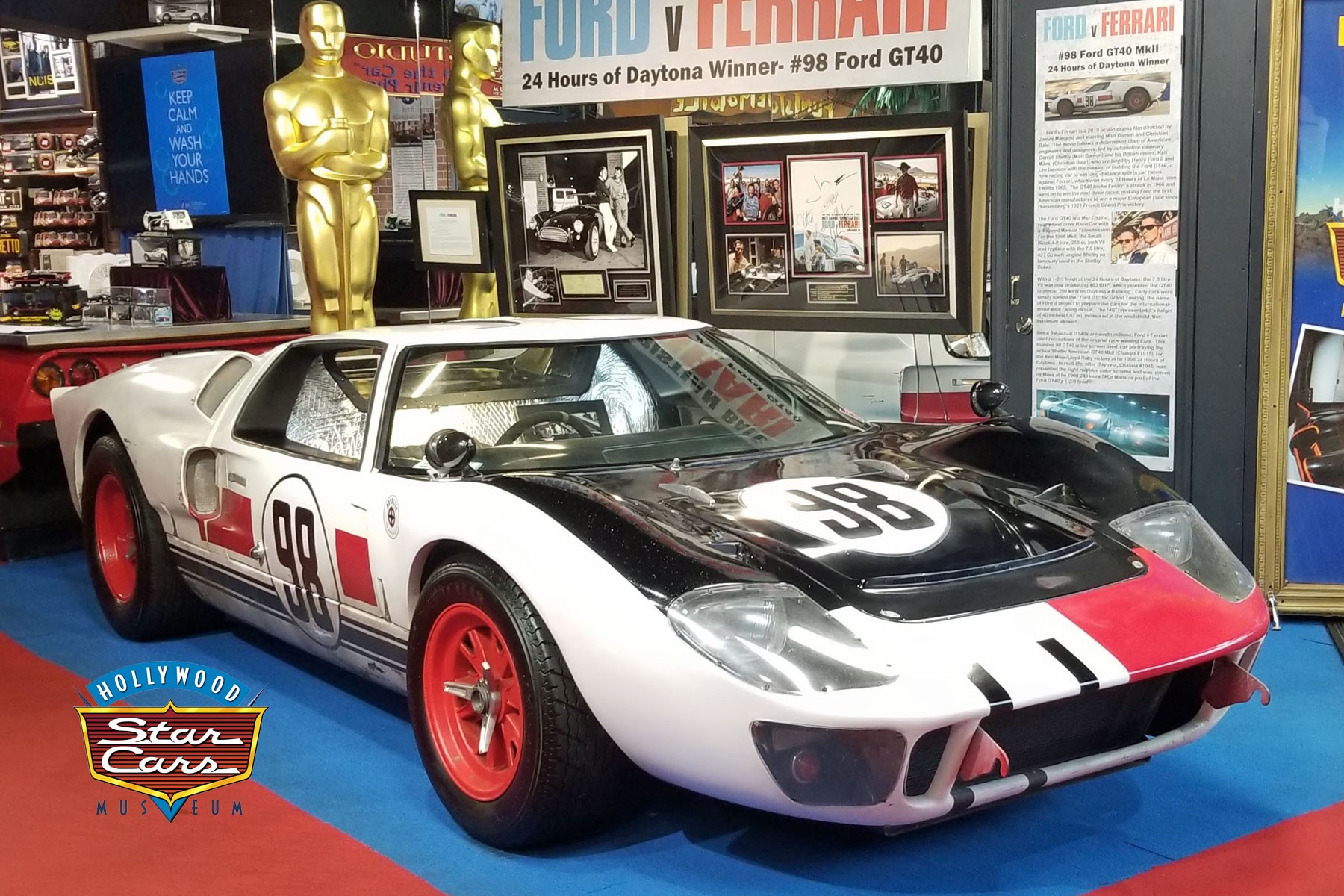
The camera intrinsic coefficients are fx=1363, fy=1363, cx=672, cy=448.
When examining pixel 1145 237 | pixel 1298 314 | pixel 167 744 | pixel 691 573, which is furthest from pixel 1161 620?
pixel 1145 237

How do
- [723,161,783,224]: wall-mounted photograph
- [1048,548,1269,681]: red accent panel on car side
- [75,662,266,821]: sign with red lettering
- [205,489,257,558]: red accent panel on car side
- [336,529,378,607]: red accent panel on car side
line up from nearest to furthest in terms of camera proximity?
1. [1048,548,1269,681]: red accent panel on car side
2. [75,662,266,821]: sign with red lettering
3. [336,529,378,607]: red accent panel on car side
4. [205,489,257,558]: red accent panel on car side
5. [723,161,783,224]: wall-mounted photograph

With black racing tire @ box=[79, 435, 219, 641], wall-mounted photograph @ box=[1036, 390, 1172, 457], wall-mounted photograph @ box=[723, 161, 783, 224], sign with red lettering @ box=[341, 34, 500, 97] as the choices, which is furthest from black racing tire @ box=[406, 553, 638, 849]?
sign with red lettering @ box=[341, 34, 500, 97]

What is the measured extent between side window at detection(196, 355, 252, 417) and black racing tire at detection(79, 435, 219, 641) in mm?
366

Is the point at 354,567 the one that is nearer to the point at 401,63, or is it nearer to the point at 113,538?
the point at 113,538

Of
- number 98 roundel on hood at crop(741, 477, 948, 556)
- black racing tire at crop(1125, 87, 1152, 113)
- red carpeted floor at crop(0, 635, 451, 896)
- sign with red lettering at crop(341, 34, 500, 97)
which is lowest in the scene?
red carpeted floor at crop(0, 635, 451, 896)

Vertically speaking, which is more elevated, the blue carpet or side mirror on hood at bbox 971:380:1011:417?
side mirror on hood at bbox 971:380:1011:417

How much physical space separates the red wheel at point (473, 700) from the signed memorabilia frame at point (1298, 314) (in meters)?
2.99

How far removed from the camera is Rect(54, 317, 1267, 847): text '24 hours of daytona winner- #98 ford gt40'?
2420mm

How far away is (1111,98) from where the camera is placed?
4.72 m

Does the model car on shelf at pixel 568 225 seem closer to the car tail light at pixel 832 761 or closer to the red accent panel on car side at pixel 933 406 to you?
the red accent panel on car side at pixel 933 406

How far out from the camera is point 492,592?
9.04 feet

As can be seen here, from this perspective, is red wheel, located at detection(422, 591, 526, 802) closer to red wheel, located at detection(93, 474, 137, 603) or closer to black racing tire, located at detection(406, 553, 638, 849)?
black racing tire, located at detection(406, 553, 638, 849)

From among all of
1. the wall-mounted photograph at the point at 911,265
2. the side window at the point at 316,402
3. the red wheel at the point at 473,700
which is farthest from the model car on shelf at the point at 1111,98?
the red wheel at the point at 473,700

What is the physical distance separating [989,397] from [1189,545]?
85cm
